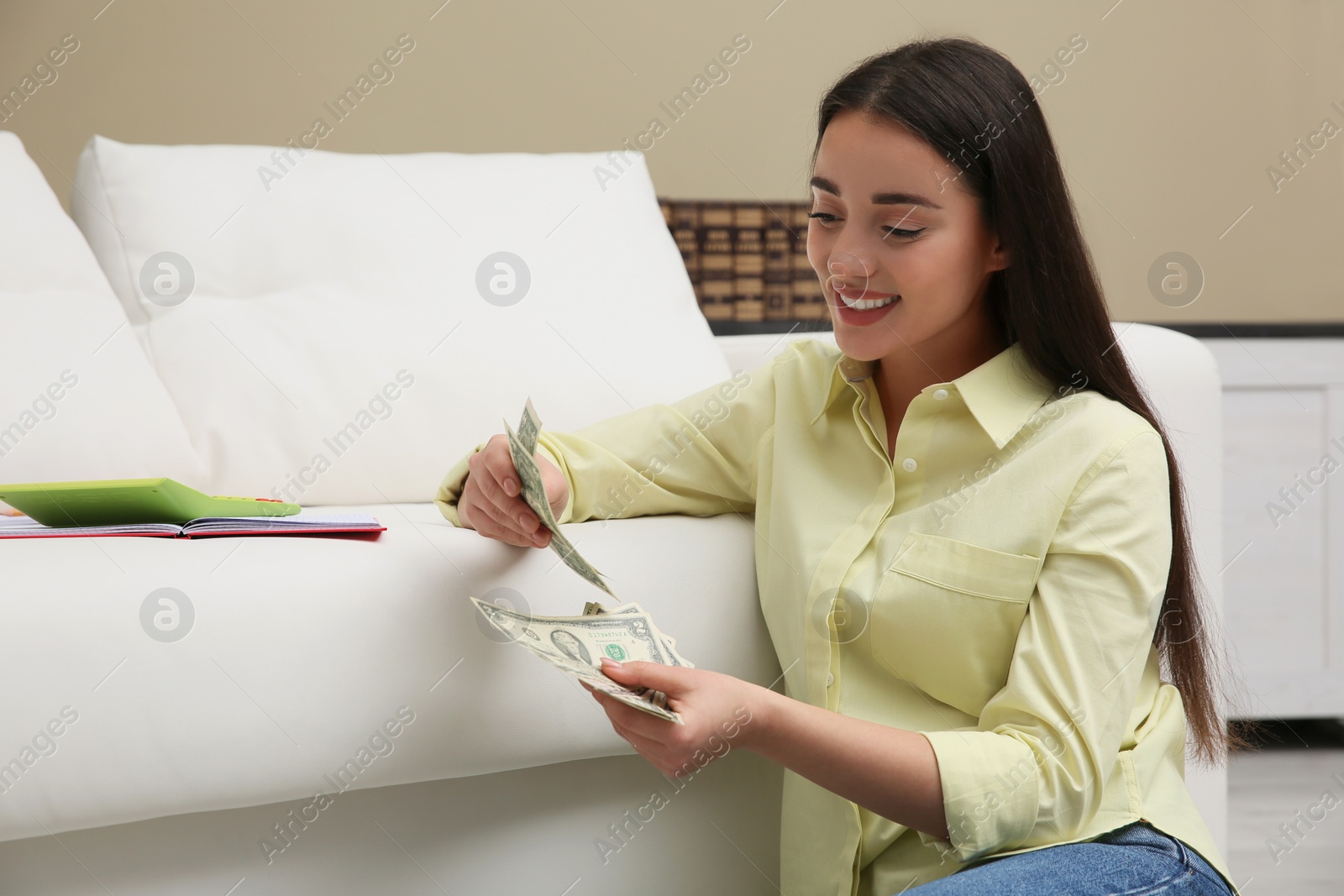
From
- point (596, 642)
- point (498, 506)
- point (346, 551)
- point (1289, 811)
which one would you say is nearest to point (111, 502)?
point (346, 551)

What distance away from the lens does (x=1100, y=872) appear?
0.82 meters

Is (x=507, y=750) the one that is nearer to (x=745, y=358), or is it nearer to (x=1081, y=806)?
(x=1081, y=806)

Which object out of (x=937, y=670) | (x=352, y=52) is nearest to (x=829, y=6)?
(x=352, y=52)

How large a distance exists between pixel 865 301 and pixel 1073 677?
0.36 metres

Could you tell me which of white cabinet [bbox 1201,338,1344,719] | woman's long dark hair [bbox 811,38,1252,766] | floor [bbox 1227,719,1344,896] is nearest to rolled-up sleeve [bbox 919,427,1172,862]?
woman's long dark hair [bbox 811,38,1252,766]

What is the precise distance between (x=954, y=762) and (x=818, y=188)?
1.64ft

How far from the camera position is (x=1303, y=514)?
2.25m

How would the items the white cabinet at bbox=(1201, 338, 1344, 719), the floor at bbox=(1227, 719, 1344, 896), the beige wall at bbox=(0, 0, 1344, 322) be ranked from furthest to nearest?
the beige wall at bbox=(0, 0, 1344, 322)
the white cabinet at bbox=(1201, 338, 1344, 719)
the floor at bbox=(1227, 719, 1344, 896)

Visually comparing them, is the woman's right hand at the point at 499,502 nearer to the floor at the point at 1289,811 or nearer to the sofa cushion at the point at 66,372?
the sofa cushion at the point at 66,372

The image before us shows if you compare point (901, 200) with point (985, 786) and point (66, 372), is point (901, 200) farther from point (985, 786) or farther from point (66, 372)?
point (66, 372)

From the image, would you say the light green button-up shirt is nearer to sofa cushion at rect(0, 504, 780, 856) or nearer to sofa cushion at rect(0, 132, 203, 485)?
sofa cushion at rect(0, 504, 780, 856)

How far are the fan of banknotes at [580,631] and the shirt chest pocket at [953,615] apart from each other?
19cm

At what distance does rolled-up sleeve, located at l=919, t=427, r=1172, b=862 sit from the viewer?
819 mm

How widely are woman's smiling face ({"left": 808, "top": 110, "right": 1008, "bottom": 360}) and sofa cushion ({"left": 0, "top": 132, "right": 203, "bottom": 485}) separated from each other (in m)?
0.79
